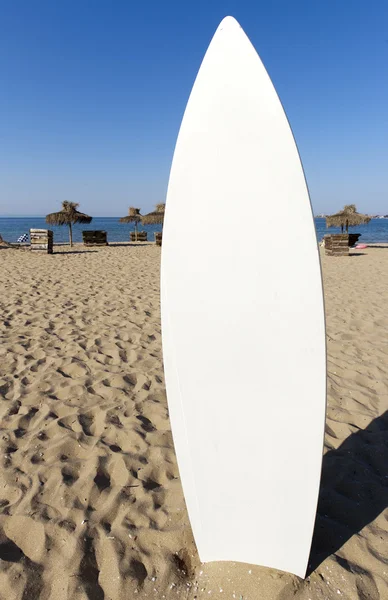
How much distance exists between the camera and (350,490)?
1.97 meters

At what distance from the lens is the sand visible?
4.83 feet

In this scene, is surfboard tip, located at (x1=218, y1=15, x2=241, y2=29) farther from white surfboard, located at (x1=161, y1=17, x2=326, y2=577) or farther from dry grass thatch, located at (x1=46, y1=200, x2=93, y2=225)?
dry grass thatch, located at (x1=46, y1=200, x2=93, y2=225)

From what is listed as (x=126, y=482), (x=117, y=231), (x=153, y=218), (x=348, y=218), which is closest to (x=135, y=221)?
(x=153, y=218)

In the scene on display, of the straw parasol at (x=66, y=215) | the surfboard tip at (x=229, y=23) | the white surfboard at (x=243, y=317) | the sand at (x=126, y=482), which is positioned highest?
the straw parasol at (x=66, y=215)

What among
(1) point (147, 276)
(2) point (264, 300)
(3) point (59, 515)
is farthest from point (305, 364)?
(1) point (147, 276)

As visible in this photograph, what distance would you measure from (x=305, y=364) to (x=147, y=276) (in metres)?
8.08

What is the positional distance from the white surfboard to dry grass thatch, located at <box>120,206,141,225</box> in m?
23.6

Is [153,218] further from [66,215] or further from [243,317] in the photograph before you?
[243,317]

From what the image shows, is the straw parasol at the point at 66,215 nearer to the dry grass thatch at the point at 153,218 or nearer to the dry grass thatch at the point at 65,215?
the dry grass thatch at the point at 65,215

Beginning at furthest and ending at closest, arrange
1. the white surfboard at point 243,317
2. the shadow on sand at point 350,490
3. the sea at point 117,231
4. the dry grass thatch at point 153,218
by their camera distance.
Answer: the sea at point 117,231 < the dry grass thatch at point 153,218 < the shadow on sand at point 350,490 < the white surfboard at point 243,317

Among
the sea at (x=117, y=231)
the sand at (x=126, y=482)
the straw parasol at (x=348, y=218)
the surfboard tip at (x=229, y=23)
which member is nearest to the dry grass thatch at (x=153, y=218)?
the sea at (x=117, y=231)

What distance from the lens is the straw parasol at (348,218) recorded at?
19881 mm

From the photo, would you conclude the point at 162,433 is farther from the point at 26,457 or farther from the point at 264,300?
the point at 264,300

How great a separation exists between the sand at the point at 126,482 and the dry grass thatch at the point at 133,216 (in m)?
20.8
